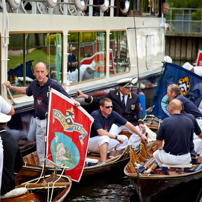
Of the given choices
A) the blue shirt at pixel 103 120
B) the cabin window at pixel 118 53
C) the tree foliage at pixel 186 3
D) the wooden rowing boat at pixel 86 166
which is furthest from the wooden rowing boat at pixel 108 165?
the tree foliage at pixel 186 3

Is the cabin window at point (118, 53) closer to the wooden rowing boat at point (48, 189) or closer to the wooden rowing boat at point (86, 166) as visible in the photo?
the wooden rowing boat at point (86, 166)

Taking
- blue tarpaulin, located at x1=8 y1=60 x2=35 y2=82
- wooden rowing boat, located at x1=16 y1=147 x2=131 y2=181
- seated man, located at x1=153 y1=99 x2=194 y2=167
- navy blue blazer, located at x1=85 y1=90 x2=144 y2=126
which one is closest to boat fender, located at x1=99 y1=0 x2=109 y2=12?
navy blue blazer, located at x1=85 y1=90 x2=144 y2=126

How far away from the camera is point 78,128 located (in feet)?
24.5

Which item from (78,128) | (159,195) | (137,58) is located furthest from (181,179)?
(137,58)

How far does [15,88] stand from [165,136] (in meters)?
2.54

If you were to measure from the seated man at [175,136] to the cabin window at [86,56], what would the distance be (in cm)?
313

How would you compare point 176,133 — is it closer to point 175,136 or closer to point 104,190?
point 175,136

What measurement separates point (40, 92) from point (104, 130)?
132cm

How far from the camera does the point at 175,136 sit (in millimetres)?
7164

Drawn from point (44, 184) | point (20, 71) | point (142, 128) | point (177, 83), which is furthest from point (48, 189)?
point (177, 83)

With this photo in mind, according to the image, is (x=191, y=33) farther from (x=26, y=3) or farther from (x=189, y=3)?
(x=26, y=3)

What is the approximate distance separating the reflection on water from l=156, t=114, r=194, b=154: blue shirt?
4.17 feet

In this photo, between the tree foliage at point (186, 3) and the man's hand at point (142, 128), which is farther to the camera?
the tree foliage at point (186, 3)

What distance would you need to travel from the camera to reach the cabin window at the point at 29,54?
8258 mm
